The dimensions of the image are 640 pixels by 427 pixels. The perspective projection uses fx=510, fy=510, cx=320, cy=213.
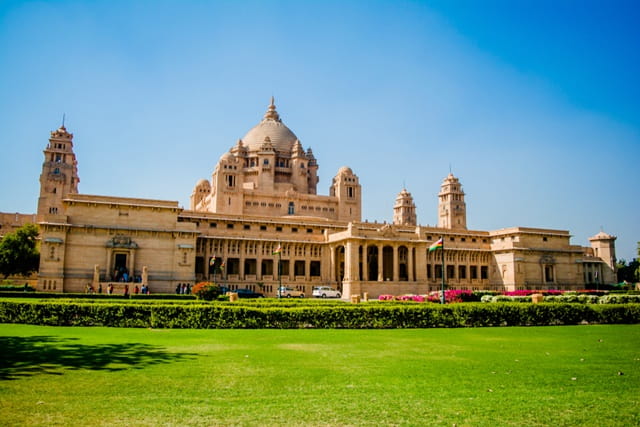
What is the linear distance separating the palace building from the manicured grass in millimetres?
23073

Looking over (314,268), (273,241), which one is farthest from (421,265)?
(273,241)

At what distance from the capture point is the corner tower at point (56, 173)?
251ft

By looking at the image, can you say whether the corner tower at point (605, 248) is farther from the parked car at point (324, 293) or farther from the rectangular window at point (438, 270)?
the parked car at point (324, 293)

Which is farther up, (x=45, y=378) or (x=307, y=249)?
(x=307, y=249)

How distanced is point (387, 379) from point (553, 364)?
4.85 metres

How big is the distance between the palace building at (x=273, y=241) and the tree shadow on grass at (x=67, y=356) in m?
26.6

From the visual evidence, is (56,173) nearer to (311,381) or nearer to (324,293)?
(324,293)

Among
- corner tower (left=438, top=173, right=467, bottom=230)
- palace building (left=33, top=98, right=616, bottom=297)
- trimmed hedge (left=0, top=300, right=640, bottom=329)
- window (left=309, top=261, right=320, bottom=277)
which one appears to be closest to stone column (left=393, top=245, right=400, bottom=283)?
palace building (left=33, top=98, right=616, bottom=297)

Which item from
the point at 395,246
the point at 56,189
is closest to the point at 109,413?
the point at 395,246

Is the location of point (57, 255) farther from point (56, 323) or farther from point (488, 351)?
point (488, 351)

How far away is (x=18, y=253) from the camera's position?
53.9 meters

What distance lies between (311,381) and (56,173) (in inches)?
3079

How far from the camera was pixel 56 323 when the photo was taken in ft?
69.2

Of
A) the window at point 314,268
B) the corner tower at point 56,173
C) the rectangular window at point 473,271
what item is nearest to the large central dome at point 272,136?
the window at point 314,268
